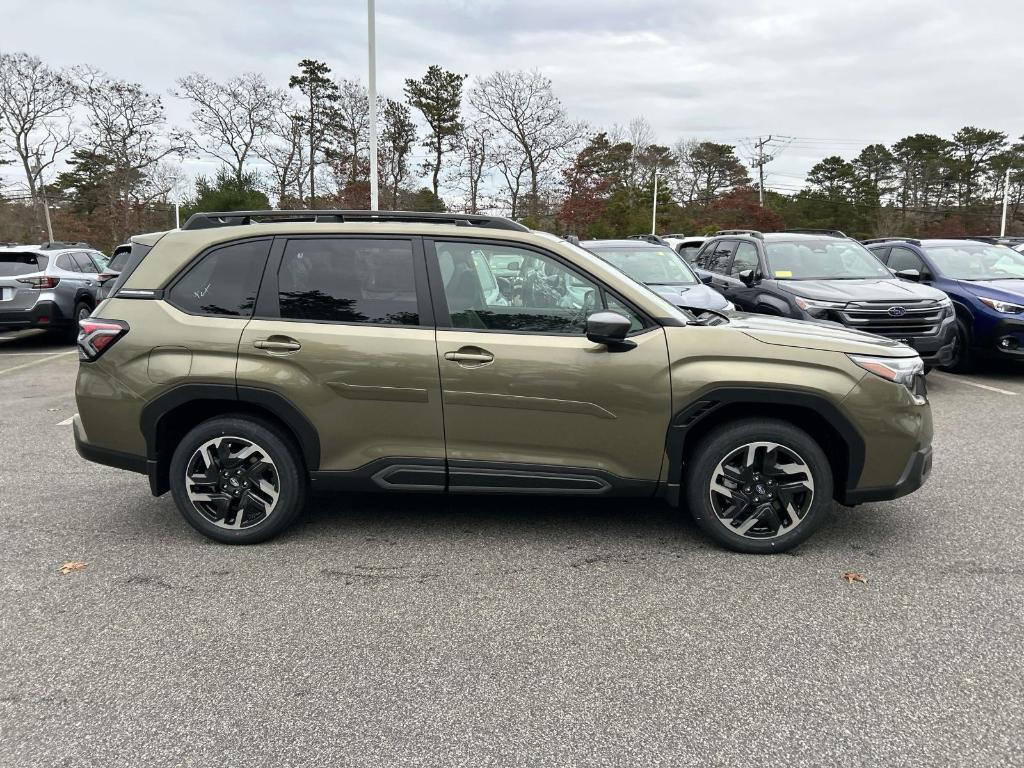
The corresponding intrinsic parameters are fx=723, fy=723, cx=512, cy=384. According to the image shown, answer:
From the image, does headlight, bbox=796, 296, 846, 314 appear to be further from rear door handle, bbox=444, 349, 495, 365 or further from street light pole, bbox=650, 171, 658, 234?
street light pole, bbox=650, 171, 658, 234

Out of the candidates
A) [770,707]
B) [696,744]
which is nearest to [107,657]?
[696,744]

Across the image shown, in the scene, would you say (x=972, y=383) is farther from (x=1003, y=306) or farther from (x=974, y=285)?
(x=974, y=285)

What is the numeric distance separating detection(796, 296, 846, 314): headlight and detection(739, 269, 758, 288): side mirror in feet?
3.32

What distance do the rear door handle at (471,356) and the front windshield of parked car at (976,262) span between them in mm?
8188

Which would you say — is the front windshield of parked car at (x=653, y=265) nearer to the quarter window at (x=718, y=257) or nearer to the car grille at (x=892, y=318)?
the quarter window at (x=718, y=257)

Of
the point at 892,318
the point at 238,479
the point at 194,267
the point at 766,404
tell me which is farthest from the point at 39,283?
the point at 892,318

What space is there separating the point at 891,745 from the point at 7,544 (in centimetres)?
445

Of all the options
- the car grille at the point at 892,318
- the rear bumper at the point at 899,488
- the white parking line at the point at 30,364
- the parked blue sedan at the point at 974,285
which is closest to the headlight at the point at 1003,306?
the parked blue sedan at the point at 974,285

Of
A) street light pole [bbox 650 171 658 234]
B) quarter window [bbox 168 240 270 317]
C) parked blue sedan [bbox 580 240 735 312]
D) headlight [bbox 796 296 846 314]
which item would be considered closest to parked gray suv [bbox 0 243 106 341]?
parked blue sedan [bbox 580 240 735 312]

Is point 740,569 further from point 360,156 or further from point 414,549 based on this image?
point 360,156

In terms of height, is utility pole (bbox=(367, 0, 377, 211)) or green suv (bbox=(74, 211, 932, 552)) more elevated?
utility pole (bbox=(367, 0, 377, 211))

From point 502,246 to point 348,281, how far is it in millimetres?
860

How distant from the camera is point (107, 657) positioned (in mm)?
2918

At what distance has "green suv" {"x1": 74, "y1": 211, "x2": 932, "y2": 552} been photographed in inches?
146
